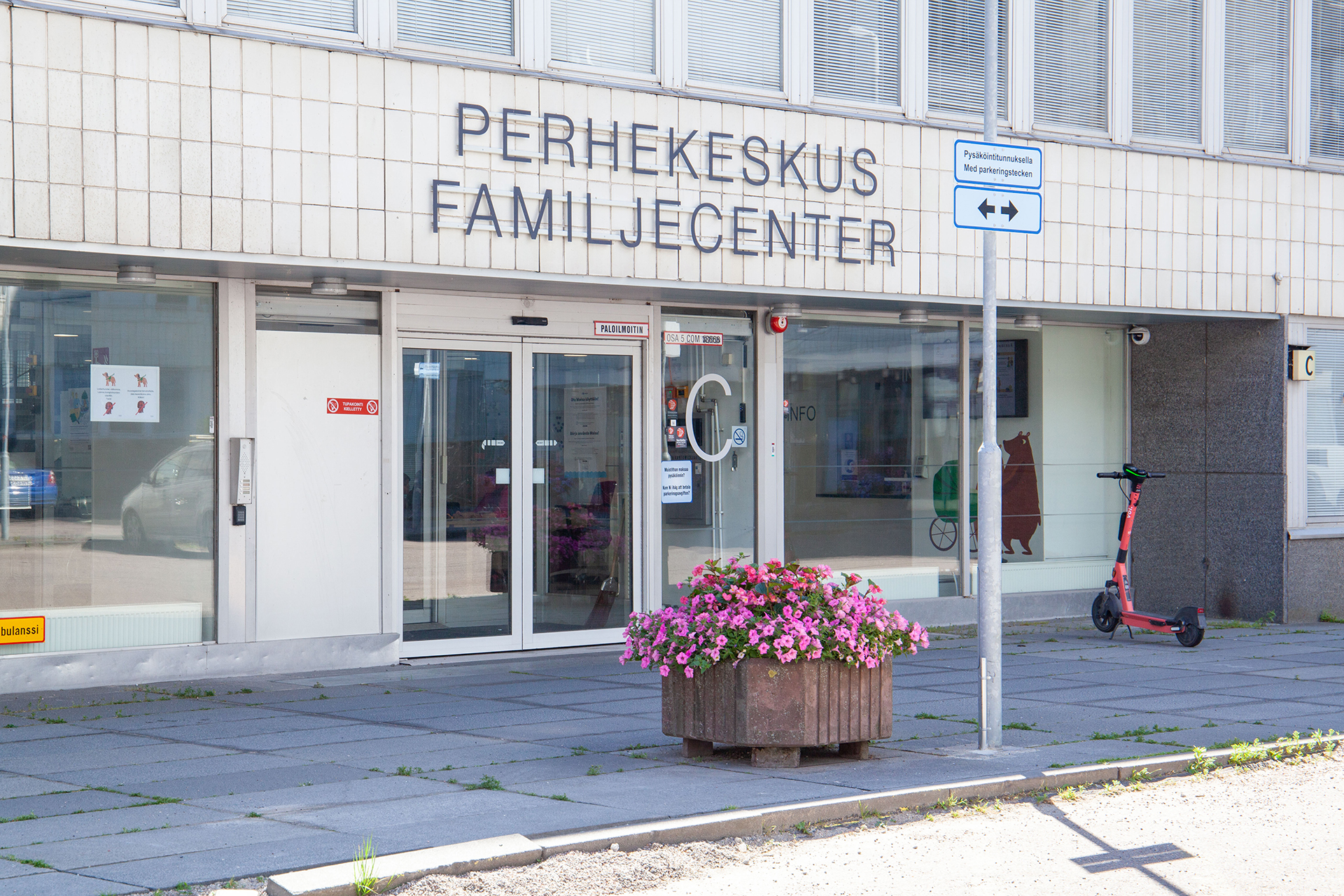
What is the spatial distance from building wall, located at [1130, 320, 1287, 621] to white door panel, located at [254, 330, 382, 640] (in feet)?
28.2

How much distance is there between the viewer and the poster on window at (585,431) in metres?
12.8

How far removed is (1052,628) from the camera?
14.9 meters

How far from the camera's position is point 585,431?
12.8m

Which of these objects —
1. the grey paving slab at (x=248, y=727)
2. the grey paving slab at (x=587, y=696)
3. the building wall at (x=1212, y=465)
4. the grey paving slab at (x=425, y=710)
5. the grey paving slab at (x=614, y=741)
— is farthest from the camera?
the building wall at (x=1212, y=465)

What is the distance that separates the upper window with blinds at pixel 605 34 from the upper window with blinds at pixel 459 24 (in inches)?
15.6

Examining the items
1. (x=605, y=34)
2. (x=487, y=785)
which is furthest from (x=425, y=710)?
(x=605, y=34)

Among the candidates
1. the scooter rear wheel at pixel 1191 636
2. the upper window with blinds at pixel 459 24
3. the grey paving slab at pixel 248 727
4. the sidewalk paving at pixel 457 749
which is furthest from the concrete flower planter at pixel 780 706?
the scooter rear wheel at pixel 1191 636

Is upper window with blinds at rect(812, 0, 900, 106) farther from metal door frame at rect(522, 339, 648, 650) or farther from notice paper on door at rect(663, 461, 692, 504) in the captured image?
notice paper on door at rect(663, 461, 692, 504)

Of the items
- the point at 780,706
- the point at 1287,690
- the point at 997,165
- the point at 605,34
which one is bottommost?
the point at 1287,690

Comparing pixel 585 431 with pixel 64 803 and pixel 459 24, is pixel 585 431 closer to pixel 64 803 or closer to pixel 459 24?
pixel 459 24

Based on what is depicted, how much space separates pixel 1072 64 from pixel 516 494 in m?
6.74

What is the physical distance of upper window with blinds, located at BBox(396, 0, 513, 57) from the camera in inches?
425

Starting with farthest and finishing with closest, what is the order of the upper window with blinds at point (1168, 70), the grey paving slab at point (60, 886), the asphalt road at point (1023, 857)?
the upper window with blinds at point (1168, 70), the asphalt road at point (1023, 857), the grey paving slab at point (60, 886)

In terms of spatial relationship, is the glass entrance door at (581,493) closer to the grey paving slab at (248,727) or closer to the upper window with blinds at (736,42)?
the upper window with blinds at (736,42)
